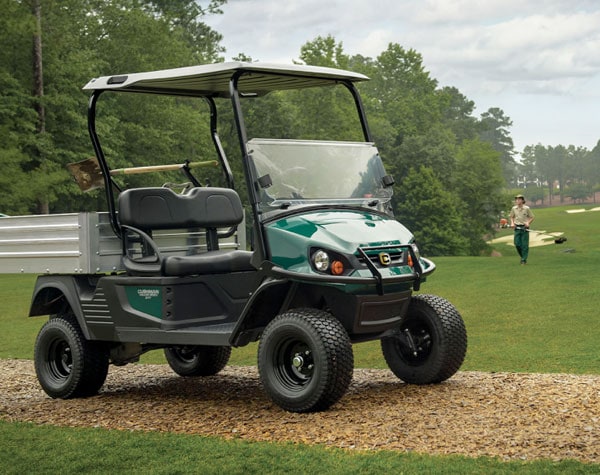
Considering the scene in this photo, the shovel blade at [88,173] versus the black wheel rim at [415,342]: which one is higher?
the shovel blade at [88,173]

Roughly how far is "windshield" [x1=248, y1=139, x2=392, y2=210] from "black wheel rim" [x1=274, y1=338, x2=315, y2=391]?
1.12 metres

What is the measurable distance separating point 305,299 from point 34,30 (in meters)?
30.9

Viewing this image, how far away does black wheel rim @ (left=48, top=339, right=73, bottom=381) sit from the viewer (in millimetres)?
9336

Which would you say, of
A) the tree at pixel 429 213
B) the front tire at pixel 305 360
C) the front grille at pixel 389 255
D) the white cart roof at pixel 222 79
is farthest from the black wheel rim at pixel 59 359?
the tree at pixel 429 213

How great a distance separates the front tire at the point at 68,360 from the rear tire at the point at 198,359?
1.07 metres

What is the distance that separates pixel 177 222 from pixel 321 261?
6.70 feet

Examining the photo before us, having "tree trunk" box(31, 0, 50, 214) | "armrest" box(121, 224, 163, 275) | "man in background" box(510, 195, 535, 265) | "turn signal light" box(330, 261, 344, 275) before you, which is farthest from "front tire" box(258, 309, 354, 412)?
"tree trunk" box(31, 0, 50, 214)

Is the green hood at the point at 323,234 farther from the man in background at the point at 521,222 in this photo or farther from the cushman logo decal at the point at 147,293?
the man in background at the point at 521,222

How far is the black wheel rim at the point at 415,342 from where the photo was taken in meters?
8.32

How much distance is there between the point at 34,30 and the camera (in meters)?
36.2

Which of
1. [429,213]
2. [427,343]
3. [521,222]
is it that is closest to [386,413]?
[427,343]

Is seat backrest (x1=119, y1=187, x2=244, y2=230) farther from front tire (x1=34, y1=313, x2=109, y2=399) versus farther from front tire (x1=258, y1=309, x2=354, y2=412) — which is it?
front tire (x1=258, y1=309, x2=354, y2=412)

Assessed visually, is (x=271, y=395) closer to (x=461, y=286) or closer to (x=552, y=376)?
(x=552, y=376)

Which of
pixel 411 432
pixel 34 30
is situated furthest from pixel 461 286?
pixel 34 30
